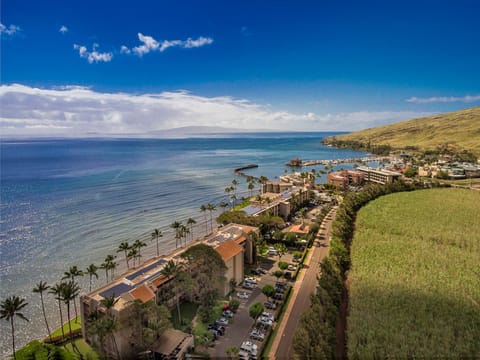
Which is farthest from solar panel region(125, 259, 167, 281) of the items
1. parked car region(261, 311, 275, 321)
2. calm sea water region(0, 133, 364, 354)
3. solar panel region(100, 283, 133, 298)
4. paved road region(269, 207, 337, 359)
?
paved road region(269, 207, 337, 359)

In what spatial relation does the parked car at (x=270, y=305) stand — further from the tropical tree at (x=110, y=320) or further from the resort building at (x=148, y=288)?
the tropical tree at (x=110, y=320)

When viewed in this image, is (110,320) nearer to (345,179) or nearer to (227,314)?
(227,314)

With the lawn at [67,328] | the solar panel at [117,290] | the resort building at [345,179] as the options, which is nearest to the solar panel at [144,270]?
the solar panel at [117,290]

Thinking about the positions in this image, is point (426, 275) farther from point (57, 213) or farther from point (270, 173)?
point (270, 173)

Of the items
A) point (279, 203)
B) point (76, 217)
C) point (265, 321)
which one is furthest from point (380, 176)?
point (76, 217)

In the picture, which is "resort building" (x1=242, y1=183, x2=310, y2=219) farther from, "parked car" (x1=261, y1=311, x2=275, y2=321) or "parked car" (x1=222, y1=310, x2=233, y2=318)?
"parked car" (x1=261, y1=311, x2=275, y2=321)

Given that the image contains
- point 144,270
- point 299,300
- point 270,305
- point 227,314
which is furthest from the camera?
point 299,300

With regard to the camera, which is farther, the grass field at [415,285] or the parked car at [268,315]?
the parked car at [268,315]
